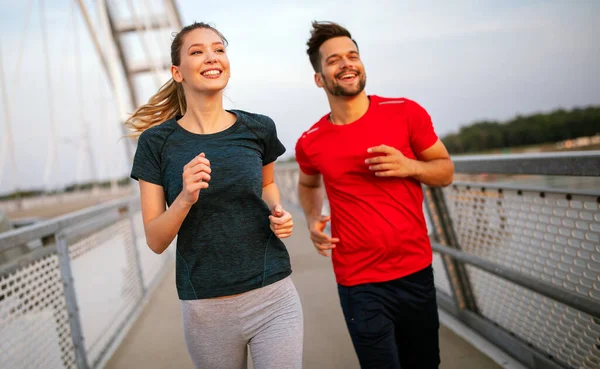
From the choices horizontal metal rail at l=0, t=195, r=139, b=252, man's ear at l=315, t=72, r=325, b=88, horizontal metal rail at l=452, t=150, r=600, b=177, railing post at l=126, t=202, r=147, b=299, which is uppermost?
man's ear at l=315, t=72, r=325, b=88

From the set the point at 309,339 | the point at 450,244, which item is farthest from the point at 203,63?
the point at 309,339

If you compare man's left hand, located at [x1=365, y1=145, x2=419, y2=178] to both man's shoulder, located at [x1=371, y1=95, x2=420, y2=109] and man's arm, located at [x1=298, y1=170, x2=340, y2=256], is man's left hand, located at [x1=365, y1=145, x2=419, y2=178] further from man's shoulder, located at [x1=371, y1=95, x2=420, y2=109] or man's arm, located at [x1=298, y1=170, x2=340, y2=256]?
man's arm, located at [x1=298, y1=170, x2=340, y2=256]

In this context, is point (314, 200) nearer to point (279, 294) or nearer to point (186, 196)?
point (279, 294)

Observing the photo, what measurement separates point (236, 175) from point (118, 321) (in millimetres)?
3261

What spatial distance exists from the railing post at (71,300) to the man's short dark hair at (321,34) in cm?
198

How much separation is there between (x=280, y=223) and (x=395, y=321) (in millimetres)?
871

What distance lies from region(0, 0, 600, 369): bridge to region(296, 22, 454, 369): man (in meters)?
0.60

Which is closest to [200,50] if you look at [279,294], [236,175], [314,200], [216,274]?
[236,175]

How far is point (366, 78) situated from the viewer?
2.41 meters

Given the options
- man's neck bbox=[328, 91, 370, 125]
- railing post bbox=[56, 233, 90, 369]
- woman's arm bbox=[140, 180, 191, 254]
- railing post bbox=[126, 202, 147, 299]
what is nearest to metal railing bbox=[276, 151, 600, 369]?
man's neck bbox=[328, 91, 370, 125]

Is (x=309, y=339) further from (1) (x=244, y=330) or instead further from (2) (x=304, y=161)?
(1) (x=244, y=330)

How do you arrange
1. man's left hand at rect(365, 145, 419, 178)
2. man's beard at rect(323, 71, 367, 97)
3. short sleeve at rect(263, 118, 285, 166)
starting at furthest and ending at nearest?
1. man's beard at rect(323, 71, 367, 97)
2. man's left hand at rect(365, 145, 419, 178)
3. short sleeve at rect(263, 118, 285, 166)

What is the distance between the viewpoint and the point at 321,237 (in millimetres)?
2398

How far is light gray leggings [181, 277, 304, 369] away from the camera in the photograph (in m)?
1.78
